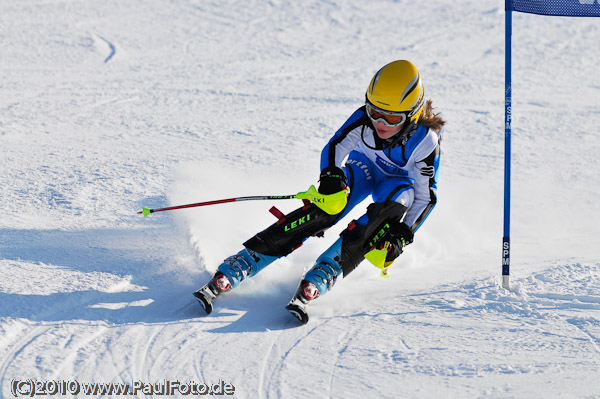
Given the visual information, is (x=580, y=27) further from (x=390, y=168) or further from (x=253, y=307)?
(x=253, y=307)

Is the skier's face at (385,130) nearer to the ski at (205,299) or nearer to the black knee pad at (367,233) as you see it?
the black knee pad at (367,233)

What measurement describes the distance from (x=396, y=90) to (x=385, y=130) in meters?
0.34

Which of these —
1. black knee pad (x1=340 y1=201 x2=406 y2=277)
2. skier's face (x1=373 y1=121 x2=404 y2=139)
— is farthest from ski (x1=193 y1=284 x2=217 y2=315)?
skier's face (x1=373 y1=121 x2=404 y2=139)

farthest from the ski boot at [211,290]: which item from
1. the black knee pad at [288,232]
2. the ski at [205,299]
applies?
the black knee pad at [288,232]

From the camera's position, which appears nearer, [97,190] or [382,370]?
[382,370]

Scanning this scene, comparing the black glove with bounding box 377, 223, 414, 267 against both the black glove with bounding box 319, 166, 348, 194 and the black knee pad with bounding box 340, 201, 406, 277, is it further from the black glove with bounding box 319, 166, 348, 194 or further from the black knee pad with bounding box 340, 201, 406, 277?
the black glove with bounding box 319, 166, 348, 194

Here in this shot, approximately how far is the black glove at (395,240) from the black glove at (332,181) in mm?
427

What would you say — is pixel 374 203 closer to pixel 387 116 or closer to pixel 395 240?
pixel 395 240

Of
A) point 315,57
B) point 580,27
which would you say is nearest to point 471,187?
point 315,57

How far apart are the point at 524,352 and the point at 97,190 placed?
402 centimetres

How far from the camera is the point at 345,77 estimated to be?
1093cm

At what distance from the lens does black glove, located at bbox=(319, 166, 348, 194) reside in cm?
439

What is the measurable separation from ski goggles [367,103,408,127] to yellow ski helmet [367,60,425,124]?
1 centimetres

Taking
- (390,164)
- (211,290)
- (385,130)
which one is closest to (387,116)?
(385,130)
